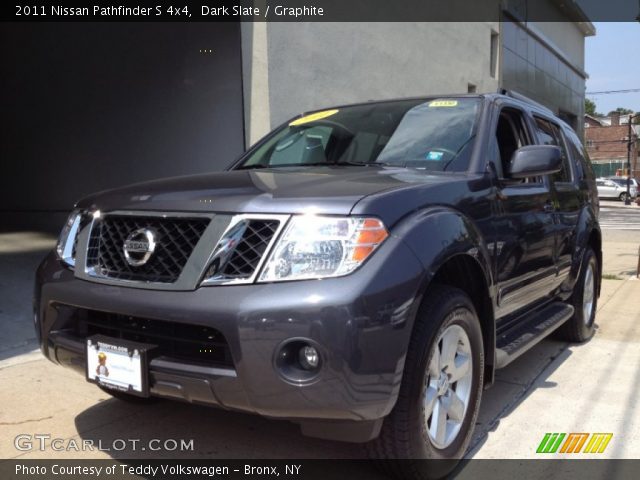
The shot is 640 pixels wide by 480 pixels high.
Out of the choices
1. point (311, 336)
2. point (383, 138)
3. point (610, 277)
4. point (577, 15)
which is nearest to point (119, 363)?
point (311, 336)

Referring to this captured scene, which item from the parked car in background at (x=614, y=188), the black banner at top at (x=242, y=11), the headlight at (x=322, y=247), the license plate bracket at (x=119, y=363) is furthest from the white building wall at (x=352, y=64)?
the parked car in background at (x=614, y=188)

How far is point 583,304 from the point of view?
16.2 feet

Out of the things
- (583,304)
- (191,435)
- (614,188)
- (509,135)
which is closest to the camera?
(191,435)

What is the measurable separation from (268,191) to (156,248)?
0.51 m

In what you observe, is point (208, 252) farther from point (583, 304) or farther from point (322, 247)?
point (583, 304)

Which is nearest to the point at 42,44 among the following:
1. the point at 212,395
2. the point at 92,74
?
the point at 92,74

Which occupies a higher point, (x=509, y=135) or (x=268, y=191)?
(x=509, y=135)

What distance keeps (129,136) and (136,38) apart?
186 cm

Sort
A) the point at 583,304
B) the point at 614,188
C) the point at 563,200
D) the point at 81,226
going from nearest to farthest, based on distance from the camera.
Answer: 1. the point at 81,226
2. the point at 563,200
3. the point at 583,304
4. the point at 614,188

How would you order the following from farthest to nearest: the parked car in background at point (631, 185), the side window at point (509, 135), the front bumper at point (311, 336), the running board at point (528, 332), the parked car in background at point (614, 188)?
the parked car in background at point (614, 188) < the parked car in background at point (631, 185) < the side window at point (509, 135) < the running board at point (528, 332) < the front bumper at point (311, 336)

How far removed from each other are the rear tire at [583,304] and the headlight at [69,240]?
12.3ft

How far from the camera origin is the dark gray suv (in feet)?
6.93

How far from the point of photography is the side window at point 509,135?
12.4ft

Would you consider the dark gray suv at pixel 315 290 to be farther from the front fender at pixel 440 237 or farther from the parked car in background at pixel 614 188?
the parked car in background at pixel 614 188
